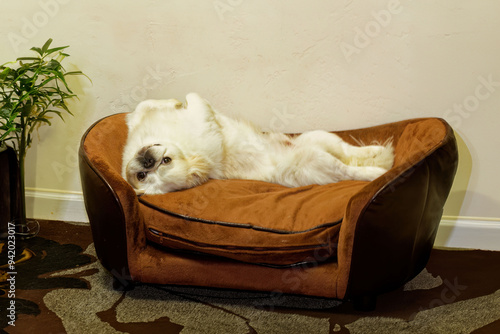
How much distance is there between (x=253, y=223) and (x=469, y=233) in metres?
1.48

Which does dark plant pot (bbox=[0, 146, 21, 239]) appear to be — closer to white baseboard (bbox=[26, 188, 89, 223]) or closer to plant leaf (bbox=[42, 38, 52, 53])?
white baseboard (bbox=[26, 188, 89, 223])

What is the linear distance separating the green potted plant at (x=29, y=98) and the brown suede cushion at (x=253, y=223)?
944 mm

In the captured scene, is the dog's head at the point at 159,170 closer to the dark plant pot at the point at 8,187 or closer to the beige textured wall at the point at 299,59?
the beige textured wall at the point at 299,59

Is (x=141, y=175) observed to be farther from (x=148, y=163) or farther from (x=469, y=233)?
(x=469, y=233)

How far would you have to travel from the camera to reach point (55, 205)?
322 cm

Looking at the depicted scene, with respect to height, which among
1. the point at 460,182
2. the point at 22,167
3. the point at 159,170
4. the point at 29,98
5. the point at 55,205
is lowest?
the point at 55,205

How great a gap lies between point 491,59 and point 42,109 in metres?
2.65

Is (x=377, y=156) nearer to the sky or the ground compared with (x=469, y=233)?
nearer to the sky

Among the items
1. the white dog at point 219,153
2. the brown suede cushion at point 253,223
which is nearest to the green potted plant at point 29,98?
the white dog at point 219,153

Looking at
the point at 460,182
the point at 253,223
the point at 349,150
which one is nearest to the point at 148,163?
the point at 253,223

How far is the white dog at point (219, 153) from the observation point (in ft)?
7.89

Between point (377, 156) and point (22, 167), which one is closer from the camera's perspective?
point (377, 156)

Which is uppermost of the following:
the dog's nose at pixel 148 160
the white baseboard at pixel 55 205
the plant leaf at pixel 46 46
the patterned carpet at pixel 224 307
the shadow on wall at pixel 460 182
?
the plant leaf at pixel 46 46

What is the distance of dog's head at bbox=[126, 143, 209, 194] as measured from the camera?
2.38m
